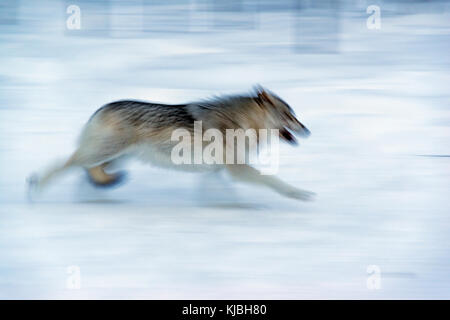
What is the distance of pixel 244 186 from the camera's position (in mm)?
4293

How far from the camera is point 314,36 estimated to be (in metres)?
6.11

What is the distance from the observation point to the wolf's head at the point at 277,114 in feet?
13.5

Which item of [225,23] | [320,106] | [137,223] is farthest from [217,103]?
[225,23]

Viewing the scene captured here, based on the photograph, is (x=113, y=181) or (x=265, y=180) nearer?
(x=265, y=180)

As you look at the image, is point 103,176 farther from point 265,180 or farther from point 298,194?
point 298,194

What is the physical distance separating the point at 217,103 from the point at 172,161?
44cm

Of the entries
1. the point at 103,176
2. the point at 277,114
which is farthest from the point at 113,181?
the point at 277,114

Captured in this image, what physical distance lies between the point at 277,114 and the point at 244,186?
0.48 meters

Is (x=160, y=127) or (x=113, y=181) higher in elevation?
(x=160, y=127)

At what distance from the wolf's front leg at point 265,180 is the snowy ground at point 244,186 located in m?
0.07

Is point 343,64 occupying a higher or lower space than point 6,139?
higher

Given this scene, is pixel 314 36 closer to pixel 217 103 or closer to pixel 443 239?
pixel 217 103

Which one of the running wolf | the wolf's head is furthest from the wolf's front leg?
the wolf's head

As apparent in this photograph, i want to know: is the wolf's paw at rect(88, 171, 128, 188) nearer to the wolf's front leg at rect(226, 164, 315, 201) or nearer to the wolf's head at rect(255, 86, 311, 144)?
the wolf's front leg at rect(226, 164, 315, 201)
